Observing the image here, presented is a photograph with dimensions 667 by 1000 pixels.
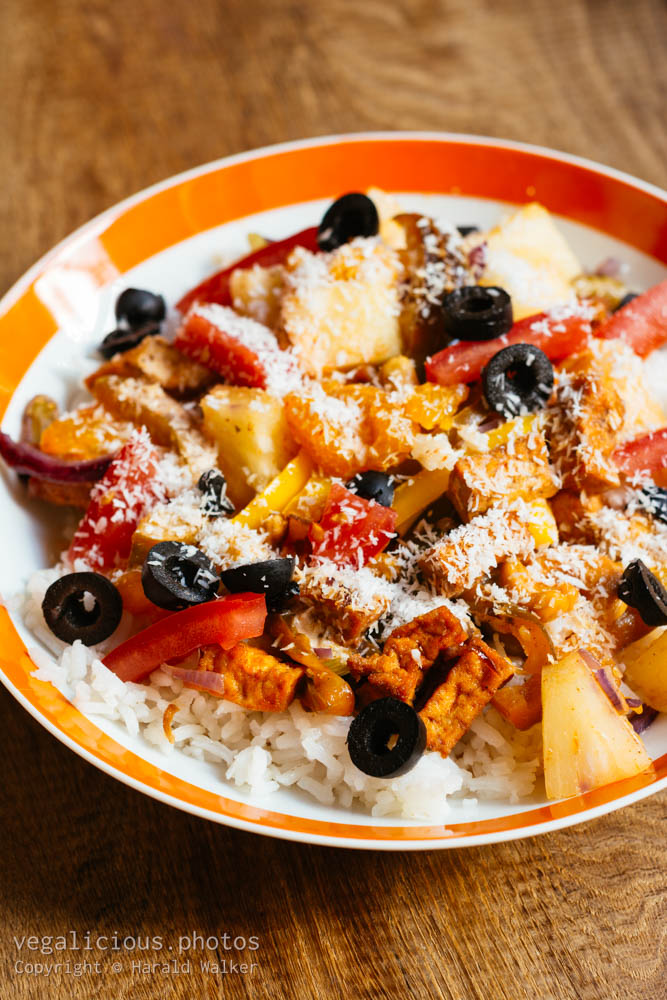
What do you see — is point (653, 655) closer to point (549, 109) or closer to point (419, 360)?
point (419, 360)

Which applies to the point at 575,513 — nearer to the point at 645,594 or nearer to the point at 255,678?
the point at 645,594

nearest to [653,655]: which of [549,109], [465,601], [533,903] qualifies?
[465,601]

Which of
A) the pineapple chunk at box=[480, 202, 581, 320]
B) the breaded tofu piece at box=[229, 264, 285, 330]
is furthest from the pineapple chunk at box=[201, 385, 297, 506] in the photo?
the pineapple chunk at box=[480, 202, 581, 320]

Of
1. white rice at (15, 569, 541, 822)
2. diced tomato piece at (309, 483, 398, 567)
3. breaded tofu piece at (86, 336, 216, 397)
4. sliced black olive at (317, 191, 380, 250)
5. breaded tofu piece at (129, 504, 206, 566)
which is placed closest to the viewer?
white rice at (15, 569, 541, 822)

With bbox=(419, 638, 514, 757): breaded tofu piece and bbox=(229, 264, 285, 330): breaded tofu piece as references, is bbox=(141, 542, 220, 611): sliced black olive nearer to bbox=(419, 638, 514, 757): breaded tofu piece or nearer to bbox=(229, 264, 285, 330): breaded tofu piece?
bbox=(419, 638, 514, 757): breaded tofu piece

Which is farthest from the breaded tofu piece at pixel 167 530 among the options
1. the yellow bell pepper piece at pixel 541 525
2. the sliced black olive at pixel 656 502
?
the sliced black olive at pixel 656 502

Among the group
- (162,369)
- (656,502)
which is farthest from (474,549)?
(162,369)
